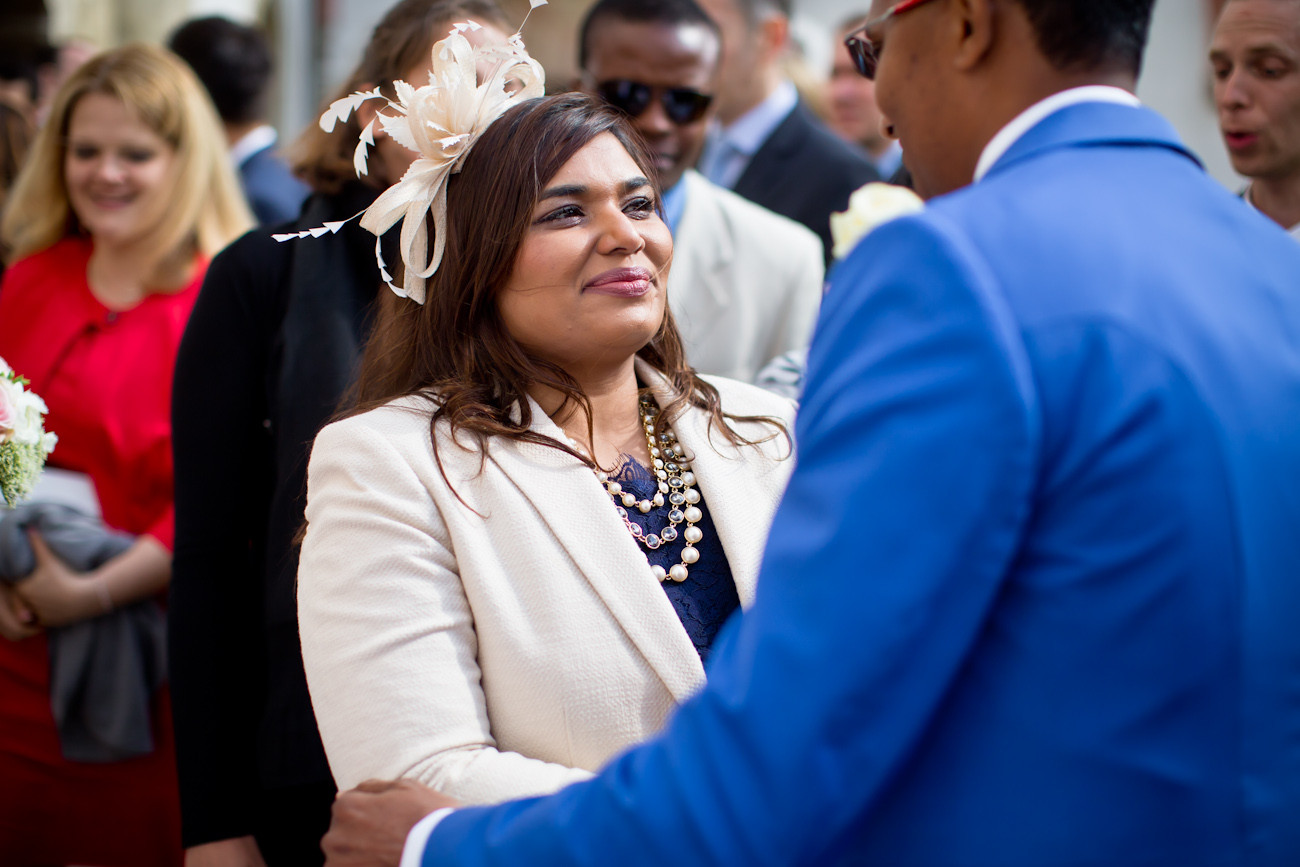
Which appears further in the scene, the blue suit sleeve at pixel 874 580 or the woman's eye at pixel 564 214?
the woman's eye at pixel 564 214

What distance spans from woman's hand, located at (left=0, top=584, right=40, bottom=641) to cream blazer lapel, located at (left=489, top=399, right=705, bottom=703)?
1711 millimetres

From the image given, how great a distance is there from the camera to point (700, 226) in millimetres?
3691

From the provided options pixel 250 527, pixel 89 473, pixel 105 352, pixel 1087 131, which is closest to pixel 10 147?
pixel 105 352

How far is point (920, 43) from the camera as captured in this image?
51.8 inches

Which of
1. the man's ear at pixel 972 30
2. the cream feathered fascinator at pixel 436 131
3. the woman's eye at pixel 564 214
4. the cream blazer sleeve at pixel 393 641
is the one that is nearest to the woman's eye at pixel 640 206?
the woman's eye at pixel 564 214

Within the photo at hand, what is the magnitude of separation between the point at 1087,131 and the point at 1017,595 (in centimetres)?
48

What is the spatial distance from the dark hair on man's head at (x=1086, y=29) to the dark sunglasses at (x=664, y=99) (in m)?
2.48

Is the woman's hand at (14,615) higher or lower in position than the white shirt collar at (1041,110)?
lower

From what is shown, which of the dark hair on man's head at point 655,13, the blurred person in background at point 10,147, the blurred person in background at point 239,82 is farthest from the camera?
the blurred person in background at point 239,82

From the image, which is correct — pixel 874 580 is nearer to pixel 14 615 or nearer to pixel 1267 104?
pixel 1267 104

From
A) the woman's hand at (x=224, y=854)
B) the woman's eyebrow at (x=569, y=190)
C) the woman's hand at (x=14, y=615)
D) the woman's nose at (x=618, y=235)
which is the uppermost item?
the woman's eyebrow at (x=569, y=190)

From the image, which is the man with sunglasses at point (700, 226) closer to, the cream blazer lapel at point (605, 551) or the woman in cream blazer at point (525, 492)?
the woman in cream blazer at point (525, 492)

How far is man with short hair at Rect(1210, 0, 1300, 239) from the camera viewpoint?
2.82 meters

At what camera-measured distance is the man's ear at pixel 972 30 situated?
1257 mm
